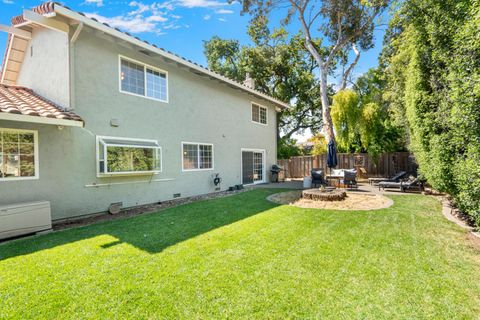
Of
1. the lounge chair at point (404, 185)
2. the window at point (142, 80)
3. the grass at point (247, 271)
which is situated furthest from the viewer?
the lounge chair at point (404, 185)

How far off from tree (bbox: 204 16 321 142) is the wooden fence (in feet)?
28.3

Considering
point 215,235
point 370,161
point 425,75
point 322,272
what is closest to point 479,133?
point 425,75

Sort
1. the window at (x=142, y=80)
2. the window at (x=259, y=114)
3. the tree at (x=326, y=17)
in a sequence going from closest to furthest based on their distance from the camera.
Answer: the window at (x=142, y=80), the window at (x=259, y=114), the tree at (x=326, y=17)

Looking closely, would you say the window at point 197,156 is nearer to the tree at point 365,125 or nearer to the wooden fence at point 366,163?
the wooden fence at point 366,163

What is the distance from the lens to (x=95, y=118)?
8148 millimetres

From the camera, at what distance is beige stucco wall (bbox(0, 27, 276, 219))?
23.7ft

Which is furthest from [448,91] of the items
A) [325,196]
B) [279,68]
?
[279,68]

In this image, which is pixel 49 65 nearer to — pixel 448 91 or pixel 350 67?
pixel 448 91

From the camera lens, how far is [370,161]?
18.3 m

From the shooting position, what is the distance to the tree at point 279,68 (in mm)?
25453

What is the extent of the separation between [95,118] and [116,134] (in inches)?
33.4

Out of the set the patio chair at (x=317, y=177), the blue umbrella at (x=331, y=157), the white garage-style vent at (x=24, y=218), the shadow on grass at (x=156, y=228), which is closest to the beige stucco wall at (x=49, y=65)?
the white garage-style vent at (x=24, y=218)

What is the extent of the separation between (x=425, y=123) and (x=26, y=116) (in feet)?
34.2

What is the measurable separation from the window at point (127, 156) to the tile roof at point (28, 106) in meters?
1.52
